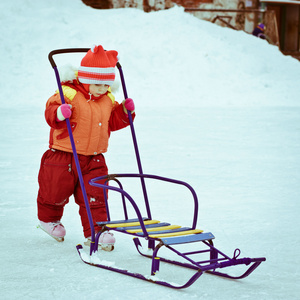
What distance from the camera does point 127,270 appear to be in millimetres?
2820

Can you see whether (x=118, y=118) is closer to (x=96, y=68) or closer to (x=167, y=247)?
(x=96, y=68)

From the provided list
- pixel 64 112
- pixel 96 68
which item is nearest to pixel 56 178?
pixel 64 112

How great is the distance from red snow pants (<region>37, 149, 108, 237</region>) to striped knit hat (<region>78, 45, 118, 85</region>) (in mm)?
442

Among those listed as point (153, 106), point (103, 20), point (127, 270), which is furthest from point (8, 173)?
point (103, 20)

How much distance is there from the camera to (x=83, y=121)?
10.6ft

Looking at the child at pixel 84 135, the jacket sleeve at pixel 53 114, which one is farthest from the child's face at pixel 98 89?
the jacket sleeve at pixel 53 114

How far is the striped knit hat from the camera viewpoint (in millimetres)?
3193

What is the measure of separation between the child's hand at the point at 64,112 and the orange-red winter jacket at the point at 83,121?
108 millimetres

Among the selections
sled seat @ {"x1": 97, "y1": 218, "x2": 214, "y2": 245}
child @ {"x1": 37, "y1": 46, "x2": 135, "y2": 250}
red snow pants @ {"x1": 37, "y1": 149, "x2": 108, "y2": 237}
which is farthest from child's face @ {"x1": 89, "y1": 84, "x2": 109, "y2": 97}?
sled seat @ {"x1": 97, "y1": 218, "x2": 214, "y2": 245}

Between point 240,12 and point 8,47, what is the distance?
8.06 m

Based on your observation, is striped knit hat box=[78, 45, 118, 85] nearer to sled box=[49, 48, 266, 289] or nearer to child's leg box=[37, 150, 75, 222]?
sled box=[49, 48, 266, 289]

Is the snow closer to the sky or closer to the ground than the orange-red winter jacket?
closer to the ground

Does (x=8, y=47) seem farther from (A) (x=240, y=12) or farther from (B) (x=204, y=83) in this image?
(A) (x=240, y=12)

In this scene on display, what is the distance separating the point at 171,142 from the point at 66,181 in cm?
450
